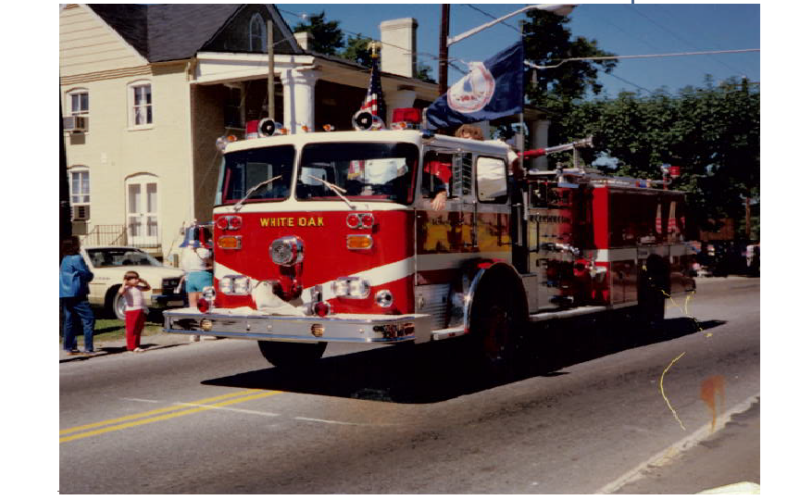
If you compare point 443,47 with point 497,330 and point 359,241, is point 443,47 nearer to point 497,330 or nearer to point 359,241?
point 497,330

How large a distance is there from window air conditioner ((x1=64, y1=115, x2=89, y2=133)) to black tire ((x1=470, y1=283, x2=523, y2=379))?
16081 mm

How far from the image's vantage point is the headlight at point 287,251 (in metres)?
8.23

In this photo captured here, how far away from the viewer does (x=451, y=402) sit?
828 centimetres

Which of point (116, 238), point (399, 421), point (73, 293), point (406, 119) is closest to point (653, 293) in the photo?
point (406, 119)

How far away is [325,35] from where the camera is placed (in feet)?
139

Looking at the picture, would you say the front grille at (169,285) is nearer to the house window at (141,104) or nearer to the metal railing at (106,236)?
the metal railing at (106,236)

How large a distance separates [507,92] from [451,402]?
5.14m

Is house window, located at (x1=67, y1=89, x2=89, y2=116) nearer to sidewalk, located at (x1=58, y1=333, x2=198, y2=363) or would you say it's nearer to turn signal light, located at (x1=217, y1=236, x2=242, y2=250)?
sidewalk, located at (x1=58, y1=333, x2=198, y2=363)

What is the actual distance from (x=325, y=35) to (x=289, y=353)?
34.1 m

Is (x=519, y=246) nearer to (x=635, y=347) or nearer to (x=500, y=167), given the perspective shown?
(x=500, y=167)

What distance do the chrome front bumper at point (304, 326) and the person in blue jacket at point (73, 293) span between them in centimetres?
331

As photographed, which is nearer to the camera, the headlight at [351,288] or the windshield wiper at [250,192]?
the headlight at [351,288]

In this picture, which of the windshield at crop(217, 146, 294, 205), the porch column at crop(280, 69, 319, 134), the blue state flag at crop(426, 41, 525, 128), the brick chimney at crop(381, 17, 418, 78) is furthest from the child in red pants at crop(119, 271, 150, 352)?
the brick chimney at crop(381, 17, 418, 78)

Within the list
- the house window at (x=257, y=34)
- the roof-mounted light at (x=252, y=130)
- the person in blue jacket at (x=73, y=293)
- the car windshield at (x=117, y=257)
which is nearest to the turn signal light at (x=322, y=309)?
the roof-mounted light at (x=252, y=130)
